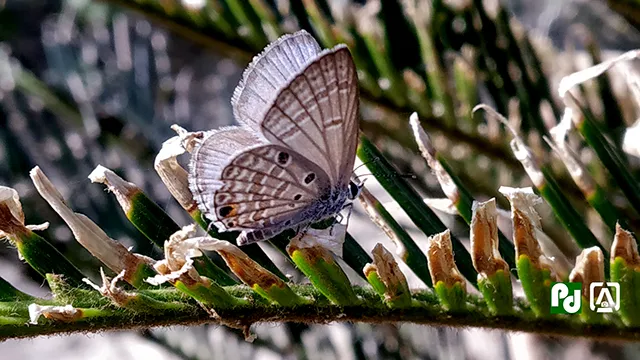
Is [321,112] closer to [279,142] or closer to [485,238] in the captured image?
[279,142]

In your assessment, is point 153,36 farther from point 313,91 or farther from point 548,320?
point 548,320

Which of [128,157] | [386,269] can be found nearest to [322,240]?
[386,269]

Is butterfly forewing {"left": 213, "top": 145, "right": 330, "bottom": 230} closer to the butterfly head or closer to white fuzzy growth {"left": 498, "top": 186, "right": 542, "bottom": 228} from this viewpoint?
the butterfly head

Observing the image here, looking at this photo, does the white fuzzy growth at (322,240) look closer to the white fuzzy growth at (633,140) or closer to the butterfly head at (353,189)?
the butterfly head at (353,189)

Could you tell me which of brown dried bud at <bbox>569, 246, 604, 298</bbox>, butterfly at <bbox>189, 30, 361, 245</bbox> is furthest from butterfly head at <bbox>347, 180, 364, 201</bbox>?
brown dried bud at <bbox>569, 246, 604, 298</bbox>

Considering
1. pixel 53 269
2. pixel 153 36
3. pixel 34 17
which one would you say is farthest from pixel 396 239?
pixel 34 17

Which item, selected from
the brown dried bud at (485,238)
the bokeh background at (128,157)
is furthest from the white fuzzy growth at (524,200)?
the bokeh background at (128,157)
